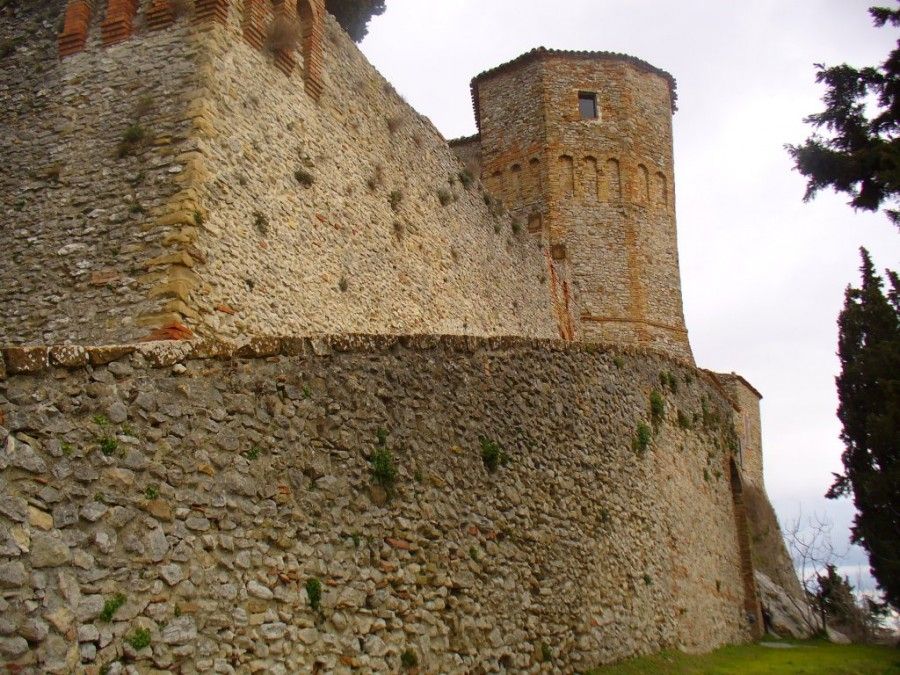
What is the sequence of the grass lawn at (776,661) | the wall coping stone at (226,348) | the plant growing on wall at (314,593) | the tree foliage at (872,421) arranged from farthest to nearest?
the tree foliage at (872,421)
the grass lawn at (776,661)
the plant growing on wall at (314,593)
the wall coping stone at (226,348)

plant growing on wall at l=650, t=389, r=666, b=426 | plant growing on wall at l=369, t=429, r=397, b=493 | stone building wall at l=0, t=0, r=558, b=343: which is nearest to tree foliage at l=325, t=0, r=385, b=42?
stone building wall at l=0, t=0, r=558, b=343

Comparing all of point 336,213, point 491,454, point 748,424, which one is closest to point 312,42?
point 336,213

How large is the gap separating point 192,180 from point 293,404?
462cm

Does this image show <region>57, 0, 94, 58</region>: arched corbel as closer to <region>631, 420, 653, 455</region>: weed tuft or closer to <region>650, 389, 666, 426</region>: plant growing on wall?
<region>631, 420, 653, 455</region>: weed tuft

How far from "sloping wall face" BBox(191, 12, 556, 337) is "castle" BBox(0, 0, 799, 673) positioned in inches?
2.3

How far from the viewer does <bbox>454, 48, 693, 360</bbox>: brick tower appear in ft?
86.0

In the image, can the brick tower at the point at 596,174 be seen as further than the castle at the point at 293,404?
Yes

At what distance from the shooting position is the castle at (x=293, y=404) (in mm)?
5660

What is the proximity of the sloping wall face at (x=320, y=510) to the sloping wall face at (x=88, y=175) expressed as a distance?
332cm

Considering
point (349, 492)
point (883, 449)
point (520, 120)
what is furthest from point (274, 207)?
point (520, 120)

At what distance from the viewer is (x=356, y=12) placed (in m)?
25.3

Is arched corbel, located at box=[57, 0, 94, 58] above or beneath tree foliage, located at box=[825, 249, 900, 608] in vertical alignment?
above

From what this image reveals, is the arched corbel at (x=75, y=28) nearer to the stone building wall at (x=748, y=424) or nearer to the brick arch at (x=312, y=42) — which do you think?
the brick arch at (x=312, y=42)

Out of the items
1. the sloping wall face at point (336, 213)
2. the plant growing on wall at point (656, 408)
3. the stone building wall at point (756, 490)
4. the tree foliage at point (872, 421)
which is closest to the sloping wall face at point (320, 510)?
the plant growing on wall at point (656, 408)
